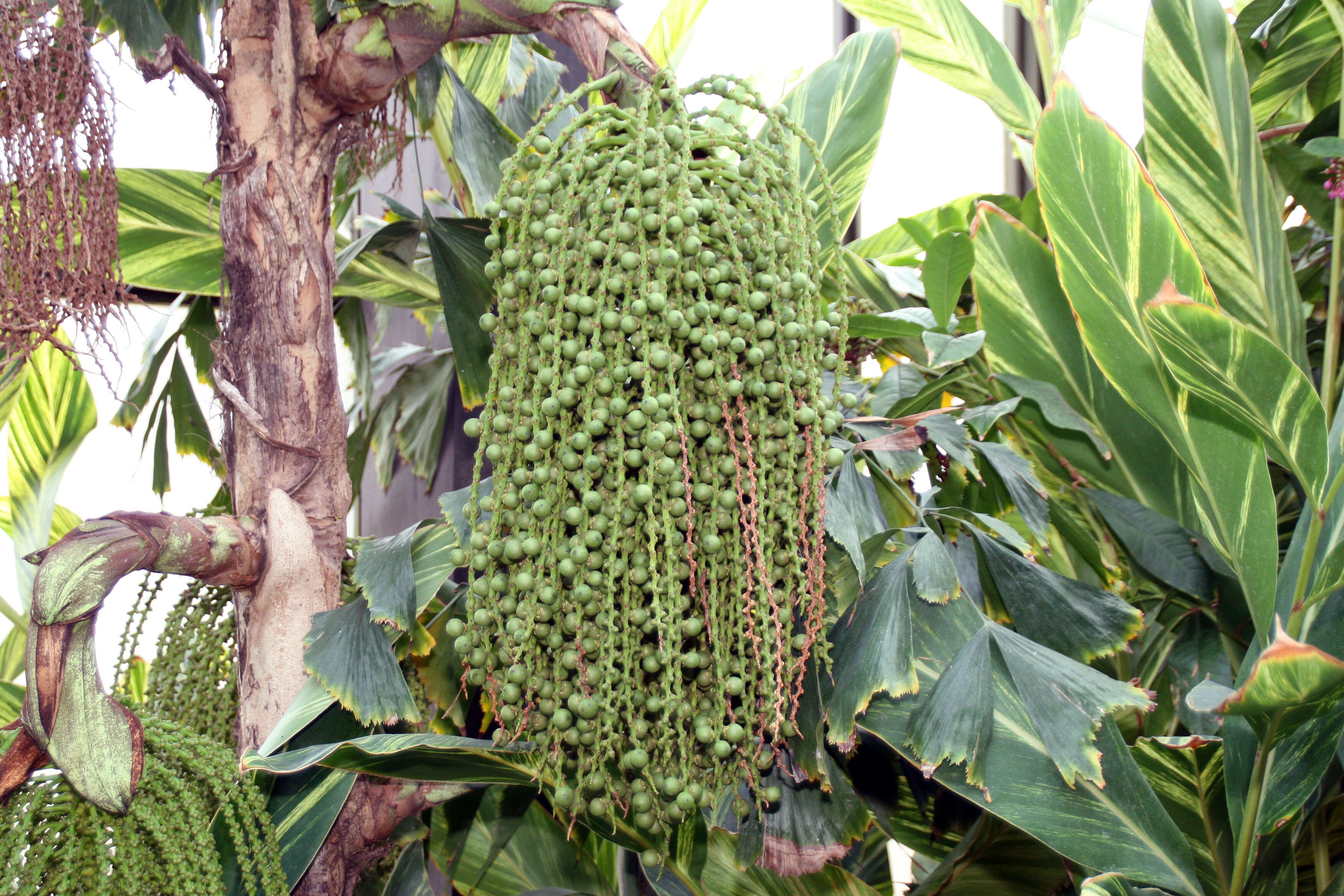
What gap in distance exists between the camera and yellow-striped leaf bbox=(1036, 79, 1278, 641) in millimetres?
569

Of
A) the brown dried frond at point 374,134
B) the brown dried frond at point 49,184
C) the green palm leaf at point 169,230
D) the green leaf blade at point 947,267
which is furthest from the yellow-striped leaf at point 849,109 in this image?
the brown dried frond at point 49,184

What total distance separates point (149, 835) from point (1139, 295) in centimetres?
68

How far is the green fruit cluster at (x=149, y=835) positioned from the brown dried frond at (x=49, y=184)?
31 cm

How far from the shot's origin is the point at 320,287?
68cm

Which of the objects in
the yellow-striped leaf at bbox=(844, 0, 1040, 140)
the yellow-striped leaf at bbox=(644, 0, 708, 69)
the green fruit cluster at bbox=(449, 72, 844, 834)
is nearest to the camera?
the green fruit cluster at bbox=(449, 72, 844, 834)

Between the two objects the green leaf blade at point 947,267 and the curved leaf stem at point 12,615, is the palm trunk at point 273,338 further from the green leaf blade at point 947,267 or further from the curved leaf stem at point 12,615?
the curved leaf stem at point 12,615

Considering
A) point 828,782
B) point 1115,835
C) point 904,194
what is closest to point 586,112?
point 828,782

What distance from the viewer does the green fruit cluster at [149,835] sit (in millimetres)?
499

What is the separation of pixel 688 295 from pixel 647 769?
0.26 metres

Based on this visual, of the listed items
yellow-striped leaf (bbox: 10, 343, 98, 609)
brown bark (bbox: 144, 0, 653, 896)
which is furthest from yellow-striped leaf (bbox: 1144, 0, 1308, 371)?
yellow-striped leaf (bbox: 10, 343, 98, 609)

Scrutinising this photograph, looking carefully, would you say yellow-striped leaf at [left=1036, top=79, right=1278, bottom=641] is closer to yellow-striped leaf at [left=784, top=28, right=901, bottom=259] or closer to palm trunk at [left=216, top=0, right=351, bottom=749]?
yellow-striped leaf at [left=784, top=28, right=901, bottom=259]

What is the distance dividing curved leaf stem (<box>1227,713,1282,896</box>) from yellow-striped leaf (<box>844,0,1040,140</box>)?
2.30ft

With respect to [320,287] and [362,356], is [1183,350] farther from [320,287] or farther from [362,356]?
[362,356]

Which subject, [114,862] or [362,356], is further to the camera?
[362,356]
